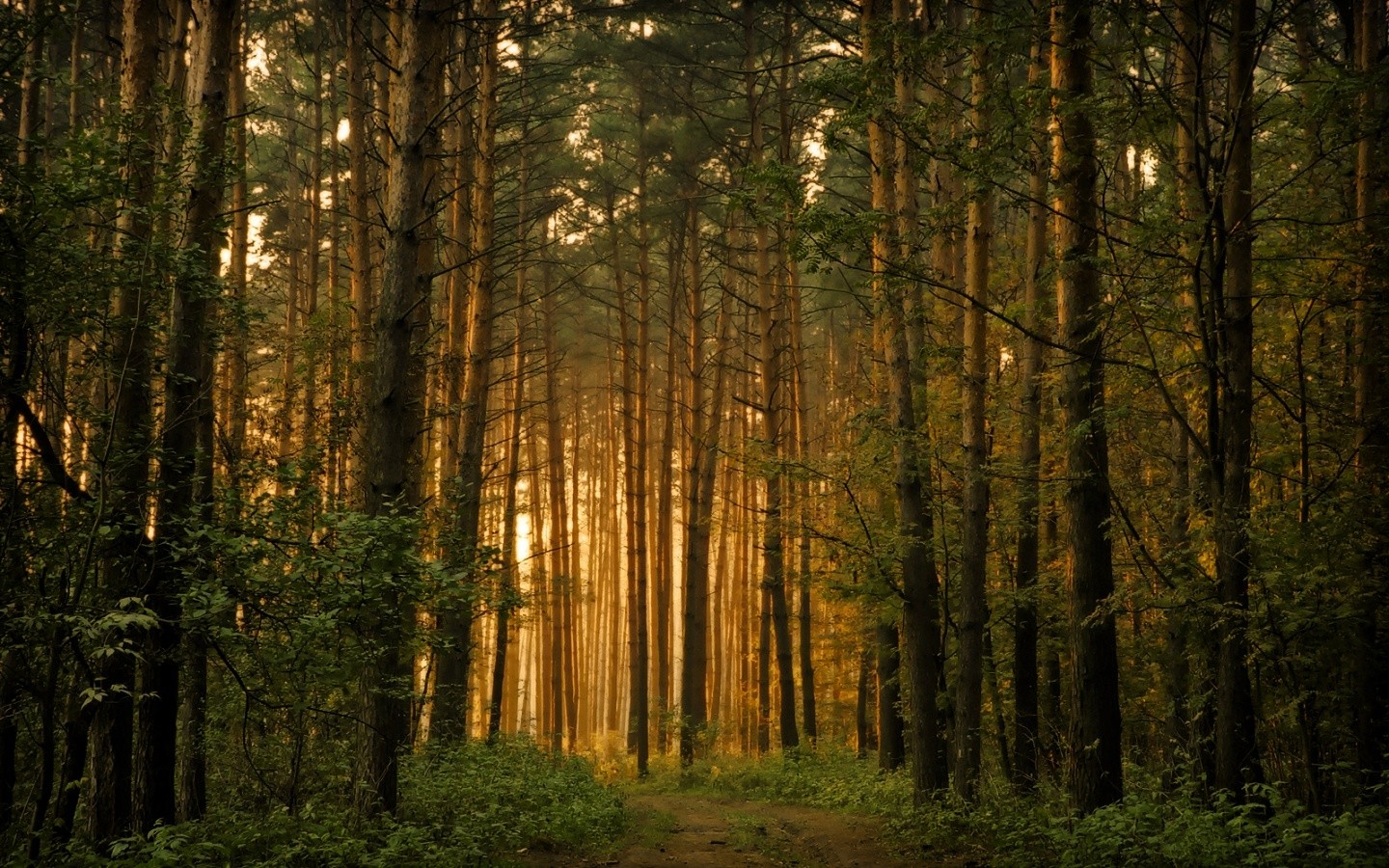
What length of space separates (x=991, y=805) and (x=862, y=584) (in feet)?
11.8

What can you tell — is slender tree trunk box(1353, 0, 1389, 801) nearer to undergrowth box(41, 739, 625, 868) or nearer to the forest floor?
the forest floor

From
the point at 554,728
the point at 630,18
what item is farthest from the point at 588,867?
the point at 554,728

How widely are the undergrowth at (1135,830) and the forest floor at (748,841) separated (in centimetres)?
35

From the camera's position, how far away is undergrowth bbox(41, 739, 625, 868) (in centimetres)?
594

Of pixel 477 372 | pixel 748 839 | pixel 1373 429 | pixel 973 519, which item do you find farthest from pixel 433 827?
pixel 1373 429

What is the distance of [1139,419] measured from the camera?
1002cm

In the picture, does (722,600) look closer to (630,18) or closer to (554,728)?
(554,728)

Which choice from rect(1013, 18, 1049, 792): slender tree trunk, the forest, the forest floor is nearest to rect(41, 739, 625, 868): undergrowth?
the forest

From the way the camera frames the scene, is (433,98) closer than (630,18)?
Yes

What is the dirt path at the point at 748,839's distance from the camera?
29.9ft

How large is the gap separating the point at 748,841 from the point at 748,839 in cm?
13

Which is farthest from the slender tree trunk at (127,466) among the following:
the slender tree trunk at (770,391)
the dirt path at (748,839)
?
the slender tree trunk at (770,391)

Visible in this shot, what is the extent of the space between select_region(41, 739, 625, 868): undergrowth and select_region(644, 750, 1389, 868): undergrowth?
372 cm

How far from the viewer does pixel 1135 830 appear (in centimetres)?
617
